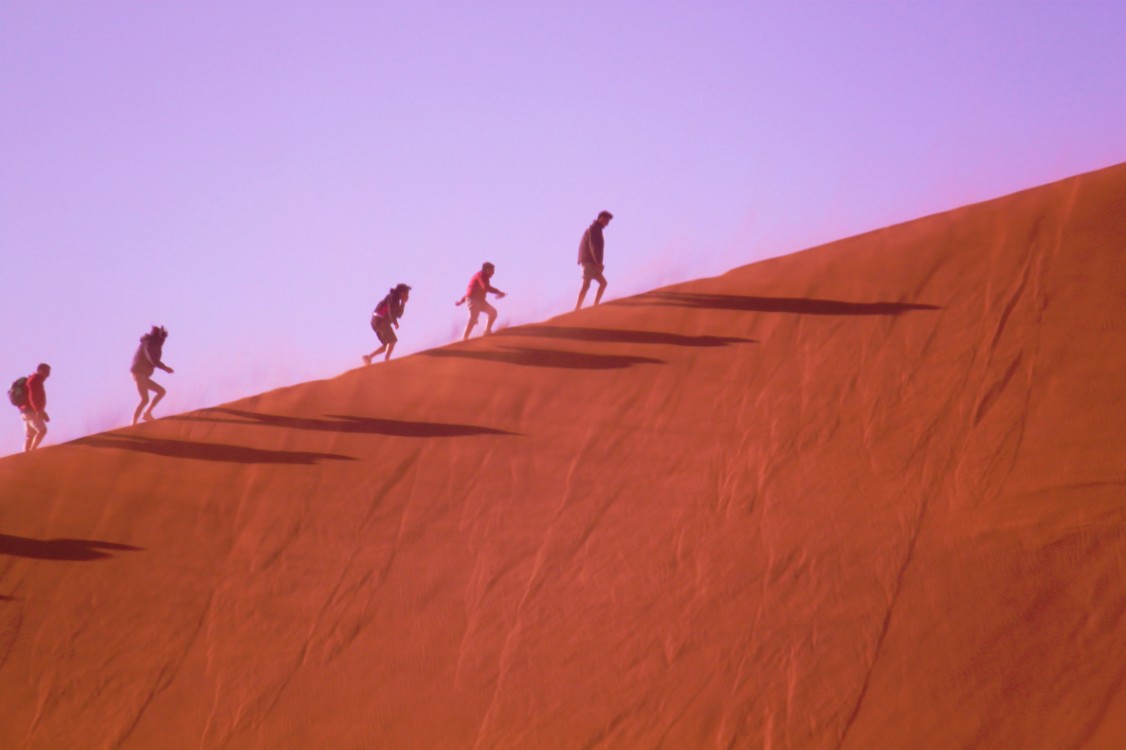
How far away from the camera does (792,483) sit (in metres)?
11.3

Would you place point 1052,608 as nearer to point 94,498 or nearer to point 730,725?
point 730,725

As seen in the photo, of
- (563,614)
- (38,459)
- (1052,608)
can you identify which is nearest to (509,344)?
(563,614)

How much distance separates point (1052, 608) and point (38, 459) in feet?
31.6

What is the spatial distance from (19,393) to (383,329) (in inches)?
162

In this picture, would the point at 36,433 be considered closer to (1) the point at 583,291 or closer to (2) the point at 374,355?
(2) the point at 374,355

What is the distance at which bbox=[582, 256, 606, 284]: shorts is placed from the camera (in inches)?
563

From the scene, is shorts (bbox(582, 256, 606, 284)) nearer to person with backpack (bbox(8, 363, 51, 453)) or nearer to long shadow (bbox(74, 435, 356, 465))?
long shadow (bbox(74, 435, 356, 465))

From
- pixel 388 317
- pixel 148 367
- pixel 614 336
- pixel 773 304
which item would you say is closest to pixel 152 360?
pixel 148 367

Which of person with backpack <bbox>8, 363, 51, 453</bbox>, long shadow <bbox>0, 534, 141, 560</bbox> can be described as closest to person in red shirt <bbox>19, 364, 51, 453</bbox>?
person with backpack <bbox>8, 363, 51, 453</bbox>

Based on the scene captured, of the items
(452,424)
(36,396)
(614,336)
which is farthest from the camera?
(36,396)

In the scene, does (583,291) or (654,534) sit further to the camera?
(583,291)

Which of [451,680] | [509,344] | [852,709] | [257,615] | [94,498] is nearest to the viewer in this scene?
[852,709]

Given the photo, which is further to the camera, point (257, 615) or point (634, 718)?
point (257, 615)

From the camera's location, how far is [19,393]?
46.7 feet
